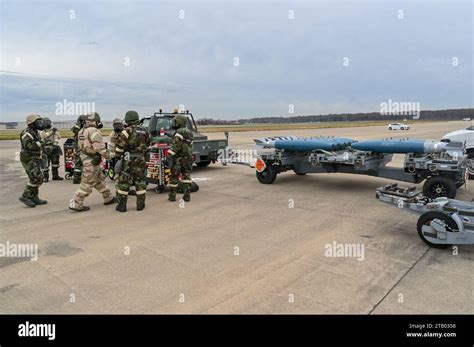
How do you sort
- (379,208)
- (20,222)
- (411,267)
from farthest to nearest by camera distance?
1. (379,208)
2. (20,222)
3. (411,267)

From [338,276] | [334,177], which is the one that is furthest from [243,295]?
[334,177]

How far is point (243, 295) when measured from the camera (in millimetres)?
3531

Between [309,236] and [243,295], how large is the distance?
2.07m

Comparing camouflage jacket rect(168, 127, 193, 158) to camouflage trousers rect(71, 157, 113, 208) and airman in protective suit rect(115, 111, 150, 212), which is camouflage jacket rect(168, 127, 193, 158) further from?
camouflage trousers rect(71, 157, 113, 208)

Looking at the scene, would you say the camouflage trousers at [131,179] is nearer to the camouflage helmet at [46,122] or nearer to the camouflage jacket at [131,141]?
the camouflage jacket at [131,141]

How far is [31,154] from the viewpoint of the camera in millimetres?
7336

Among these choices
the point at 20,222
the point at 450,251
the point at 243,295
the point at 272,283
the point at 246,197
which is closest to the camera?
the point at 243,295

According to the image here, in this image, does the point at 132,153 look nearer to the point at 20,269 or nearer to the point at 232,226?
the point at 232,226

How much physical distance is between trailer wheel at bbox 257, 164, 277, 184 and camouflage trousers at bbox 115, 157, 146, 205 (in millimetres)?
3617

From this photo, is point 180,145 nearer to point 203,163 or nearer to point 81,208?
point 81,208

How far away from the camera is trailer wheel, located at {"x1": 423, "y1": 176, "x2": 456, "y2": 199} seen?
6.89m

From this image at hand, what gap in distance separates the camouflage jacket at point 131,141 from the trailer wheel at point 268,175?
3651mm

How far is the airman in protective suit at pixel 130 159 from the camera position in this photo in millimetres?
6938

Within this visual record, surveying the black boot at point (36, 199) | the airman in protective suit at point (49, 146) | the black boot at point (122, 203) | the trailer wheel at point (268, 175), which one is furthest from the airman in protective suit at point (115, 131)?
the airman in protective suit at point (49, 146)
